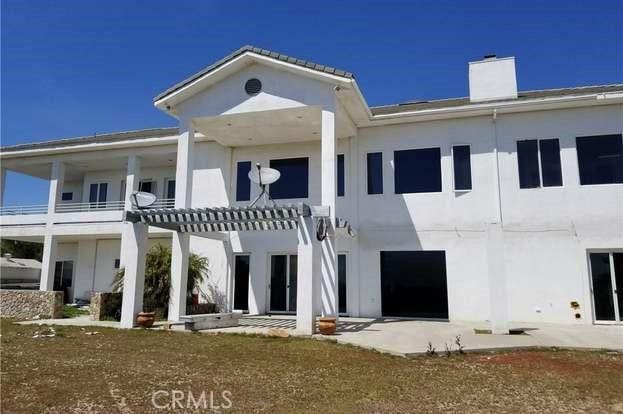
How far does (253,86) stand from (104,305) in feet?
31.1

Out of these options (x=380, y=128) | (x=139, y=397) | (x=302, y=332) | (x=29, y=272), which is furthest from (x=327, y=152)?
(x=29, y=272)

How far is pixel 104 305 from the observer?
15.7m

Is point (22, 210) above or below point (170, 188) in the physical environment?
below

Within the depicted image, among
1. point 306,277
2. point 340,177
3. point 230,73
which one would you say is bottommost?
point 306,277

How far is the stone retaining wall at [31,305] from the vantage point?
16.4 metres

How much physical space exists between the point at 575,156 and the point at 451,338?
866cm

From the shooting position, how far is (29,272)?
33.8 metres

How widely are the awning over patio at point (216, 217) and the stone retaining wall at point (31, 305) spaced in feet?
18.0

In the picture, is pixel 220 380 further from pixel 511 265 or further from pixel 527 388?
pixel 511 265

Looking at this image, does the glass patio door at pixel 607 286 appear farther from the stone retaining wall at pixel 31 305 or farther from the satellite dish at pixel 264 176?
the stone retaining wall at pixel 31 305

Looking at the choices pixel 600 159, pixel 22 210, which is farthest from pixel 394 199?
pixel 22 210

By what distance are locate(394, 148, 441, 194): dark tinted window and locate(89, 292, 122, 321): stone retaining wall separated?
11.3m

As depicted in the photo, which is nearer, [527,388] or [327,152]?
[527,388]

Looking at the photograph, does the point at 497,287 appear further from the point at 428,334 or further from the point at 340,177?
the point at 340,177
